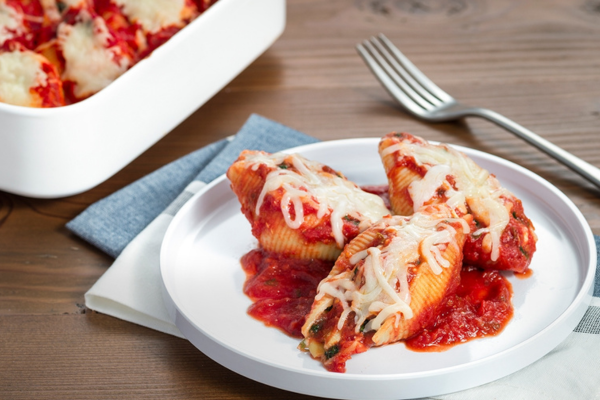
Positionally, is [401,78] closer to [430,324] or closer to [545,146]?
[545,146]

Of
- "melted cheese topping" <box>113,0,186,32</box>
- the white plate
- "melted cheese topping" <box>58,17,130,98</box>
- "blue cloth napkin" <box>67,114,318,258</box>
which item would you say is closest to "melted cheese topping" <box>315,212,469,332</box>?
the white plate

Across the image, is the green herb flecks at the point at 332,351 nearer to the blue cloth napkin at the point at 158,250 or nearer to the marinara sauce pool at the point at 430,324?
the marinara sauce pool at the point at 430,324


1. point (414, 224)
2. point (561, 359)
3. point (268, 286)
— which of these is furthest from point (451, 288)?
point (268, 286)

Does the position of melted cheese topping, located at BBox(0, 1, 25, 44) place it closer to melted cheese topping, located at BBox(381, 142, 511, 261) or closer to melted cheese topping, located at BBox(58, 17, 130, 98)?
melted cheese topping, located at BBox(58, 17, 130, 98)

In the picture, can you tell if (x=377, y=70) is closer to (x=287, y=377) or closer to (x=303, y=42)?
(x=303, y=42)

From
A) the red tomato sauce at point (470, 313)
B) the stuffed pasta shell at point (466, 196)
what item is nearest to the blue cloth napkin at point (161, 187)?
the stuffed pasta shell at point (466, 196)

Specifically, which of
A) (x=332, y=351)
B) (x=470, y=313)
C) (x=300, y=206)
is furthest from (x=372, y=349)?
(x=300, y=206)
